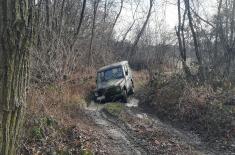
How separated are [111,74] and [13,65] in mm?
13183

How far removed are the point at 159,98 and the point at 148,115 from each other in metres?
1.80

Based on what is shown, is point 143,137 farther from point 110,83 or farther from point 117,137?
point 110,83

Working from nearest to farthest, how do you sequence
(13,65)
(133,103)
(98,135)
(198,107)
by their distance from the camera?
(13,65) < (98,135) < (198,107) < (133,103)

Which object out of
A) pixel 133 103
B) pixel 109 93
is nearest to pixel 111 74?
pixel 109 93

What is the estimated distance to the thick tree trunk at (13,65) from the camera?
3137 mm

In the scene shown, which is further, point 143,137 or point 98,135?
point 98,135

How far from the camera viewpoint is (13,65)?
3.21 m

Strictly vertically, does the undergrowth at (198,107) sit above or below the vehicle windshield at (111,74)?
below

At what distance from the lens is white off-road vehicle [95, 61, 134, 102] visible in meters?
15.3

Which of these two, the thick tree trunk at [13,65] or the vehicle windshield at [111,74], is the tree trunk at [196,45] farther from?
the thick tree trunk at [13,65]

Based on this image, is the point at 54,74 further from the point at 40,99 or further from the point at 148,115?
the point at 40,99

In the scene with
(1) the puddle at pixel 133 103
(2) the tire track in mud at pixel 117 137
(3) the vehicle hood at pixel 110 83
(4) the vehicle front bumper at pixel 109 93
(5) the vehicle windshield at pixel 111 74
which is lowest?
(2) the tire track in mud at pixel 117 137

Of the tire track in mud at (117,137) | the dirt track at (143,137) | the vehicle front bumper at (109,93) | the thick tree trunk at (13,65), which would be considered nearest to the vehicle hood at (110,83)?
the vehicle front bumper at (109,93)

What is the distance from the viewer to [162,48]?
25.7m
